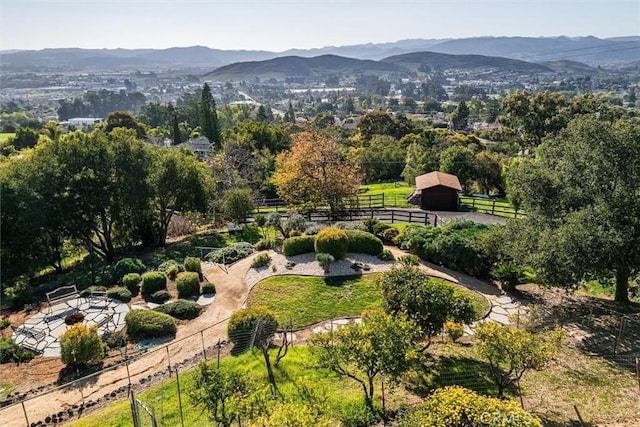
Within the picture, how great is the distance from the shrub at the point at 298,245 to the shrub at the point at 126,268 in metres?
6.47

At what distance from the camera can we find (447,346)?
13266 millimetres

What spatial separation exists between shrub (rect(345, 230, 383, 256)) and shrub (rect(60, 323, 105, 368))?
1102 cm

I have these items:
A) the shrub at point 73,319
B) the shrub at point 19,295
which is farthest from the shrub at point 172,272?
the shrub at point 19,295

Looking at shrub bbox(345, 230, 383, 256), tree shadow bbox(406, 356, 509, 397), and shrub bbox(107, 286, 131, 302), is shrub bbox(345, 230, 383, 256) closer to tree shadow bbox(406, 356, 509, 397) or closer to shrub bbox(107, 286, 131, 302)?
tree shadow bbox(406, 356, 509, 397)

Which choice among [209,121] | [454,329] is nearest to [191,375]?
[454,329]

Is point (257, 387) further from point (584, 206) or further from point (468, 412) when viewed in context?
point (584, 206)

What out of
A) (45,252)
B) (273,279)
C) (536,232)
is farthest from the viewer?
(45,252)

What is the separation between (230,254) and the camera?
2144cm

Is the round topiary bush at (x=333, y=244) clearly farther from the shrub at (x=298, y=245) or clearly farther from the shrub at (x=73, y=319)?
the shrub at (x=73, y=319)

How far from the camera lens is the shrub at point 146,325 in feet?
48.2

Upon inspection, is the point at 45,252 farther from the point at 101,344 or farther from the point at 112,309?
the point at 101,344

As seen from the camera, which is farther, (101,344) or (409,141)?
(409,141)

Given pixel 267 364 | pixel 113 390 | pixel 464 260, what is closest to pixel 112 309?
pixel 113 390

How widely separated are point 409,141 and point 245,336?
158ft
